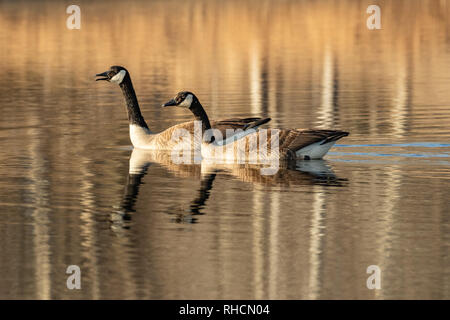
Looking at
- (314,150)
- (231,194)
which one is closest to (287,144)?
(314,150)

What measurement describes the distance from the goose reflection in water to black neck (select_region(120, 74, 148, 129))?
1842 mm

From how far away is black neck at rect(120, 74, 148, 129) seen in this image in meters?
23.8

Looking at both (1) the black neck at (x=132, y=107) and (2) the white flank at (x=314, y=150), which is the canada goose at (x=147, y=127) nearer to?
(1) the black neck at (x=132, y=107)

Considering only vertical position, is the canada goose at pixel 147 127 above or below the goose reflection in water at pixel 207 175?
above

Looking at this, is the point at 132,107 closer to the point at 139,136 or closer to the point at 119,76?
the point at 119,76

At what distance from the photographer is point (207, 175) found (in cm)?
1938

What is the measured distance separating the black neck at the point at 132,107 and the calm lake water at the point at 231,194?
0.68 metres

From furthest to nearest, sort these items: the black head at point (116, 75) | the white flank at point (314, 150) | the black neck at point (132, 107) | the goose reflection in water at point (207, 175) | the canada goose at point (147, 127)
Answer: the black head at point (116, 75), the black neck at point (132, 107), the canada goose at point (147, 127), the white flank at point (314, 150), the goose reflection in water at point (207, 175)

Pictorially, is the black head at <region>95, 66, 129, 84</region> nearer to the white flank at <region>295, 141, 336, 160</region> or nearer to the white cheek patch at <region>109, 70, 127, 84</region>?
the white cheek patch at <region>109, 70, 127, 84</region>

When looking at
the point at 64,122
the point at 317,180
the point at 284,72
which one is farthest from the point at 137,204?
the point at 284,72

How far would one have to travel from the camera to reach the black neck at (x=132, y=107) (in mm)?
23766

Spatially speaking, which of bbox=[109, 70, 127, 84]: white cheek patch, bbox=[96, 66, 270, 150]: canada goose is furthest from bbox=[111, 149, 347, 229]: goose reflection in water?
bbox=[109, 70, 127, 84]: white cheek patch

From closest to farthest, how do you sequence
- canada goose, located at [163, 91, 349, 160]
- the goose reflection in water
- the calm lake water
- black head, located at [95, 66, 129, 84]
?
1. the calm lake water
2. the goose reflection in water
3. canada goose, located at [163, 91, 349, 160]
4. black head, located at [95, 66, 129, 84]

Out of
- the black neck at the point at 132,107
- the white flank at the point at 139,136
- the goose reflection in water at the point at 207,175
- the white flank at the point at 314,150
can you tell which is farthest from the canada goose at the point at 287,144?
the black neck at the point at 132,107
